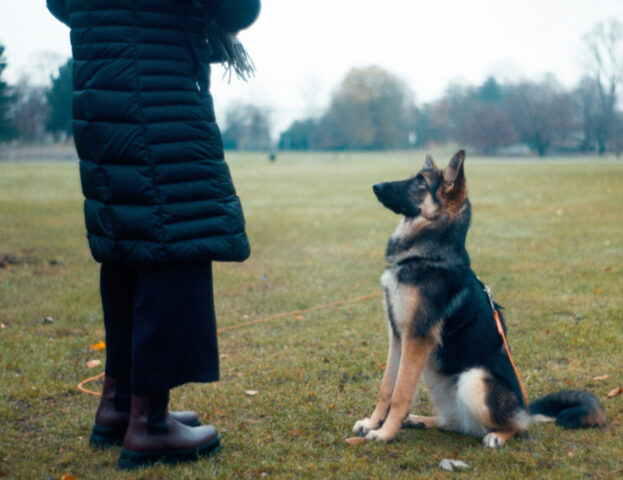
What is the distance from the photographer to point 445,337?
3510 millimetres

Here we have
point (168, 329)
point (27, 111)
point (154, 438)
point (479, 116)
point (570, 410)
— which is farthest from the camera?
point (479, 116)

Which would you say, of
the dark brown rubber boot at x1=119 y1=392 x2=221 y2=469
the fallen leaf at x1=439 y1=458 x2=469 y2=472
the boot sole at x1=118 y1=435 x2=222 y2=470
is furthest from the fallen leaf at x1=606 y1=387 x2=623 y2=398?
the dark brown rubber boot at x1=119 y1=392 x2=221 y2=469

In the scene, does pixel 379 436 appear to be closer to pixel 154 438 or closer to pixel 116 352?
pixel 154 438

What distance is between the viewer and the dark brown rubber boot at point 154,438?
3023mm

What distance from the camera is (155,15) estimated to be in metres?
2.79

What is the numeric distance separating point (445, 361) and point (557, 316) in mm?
3234

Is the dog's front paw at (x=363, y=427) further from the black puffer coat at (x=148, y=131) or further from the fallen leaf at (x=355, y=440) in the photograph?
the black puffer coat at (x=148, y=131)

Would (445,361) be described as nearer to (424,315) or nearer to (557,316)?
(424,315)

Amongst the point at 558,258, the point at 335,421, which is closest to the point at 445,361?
the point at 335,421

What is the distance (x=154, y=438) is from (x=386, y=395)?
140 cm

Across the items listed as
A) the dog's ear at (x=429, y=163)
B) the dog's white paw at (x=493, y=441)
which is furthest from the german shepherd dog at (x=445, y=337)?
the dog's ear at (x=429, y=163)

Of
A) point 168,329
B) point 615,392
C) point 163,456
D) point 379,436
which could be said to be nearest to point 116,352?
point 168,329

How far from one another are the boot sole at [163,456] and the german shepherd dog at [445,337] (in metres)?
0.93

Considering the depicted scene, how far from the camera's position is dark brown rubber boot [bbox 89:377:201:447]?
129 inches
